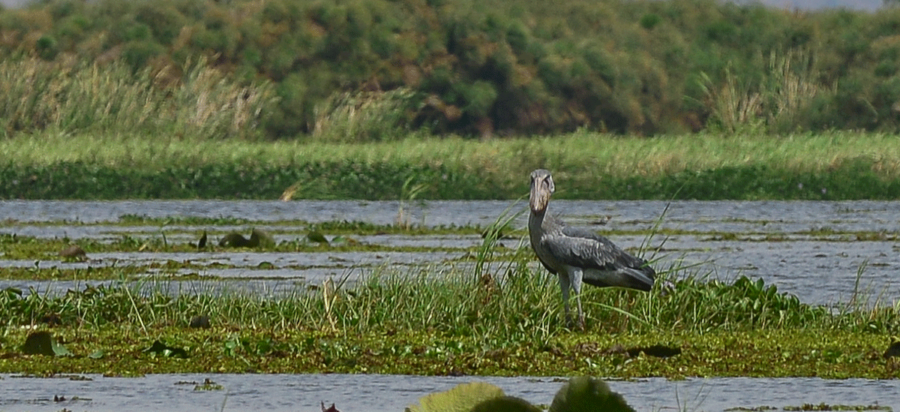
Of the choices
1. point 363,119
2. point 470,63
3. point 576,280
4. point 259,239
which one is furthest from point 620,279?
point 470,63

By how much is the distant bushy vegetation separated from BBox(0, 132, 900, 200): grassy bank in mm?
5499

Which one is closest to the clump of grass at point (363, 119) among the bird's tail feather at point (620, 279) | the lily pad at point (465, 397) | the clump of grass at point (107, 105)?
the clump of grass at point (107, 105)

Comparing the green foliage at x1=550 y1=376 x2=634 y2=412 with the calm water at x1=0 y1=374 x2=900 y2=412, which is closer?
the green foliage at x1=550 y1=376 x2=634 y2=412

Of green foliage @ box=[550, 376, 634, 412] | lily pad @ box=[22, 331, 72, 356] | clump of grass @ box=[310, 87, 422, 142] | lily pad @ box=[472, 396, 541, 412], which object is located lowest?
clump of grass @ box=[310, 87, 422, 142]

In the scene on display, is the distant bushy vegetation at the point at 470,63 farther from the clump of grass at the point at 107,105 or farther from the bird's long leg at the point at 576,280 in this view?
the bird's long leg at the point at 576,280

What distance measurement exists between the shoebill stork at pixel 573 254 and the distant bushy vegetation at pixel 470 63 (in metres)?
22.8

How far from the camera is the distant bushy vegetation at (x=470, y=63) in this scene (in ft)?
118

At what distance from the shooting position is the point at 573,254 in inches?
416

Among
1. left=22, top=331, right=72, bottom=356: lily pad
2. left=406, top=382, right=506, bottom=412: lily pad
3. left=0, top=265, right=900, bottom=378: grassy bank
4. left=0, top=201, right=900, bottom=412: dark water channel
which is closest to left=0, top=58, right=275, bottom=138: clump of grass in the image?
left=0, top=201, right=900, bottom=412: dark water channel

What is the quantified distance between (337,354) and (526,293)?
1.99m

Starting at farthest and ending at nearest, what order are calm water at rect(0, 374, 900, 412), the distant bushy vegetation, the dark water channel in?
the distant bushy vegetation, the dark water channel, calm water at rect(0, 374, 900, 412)

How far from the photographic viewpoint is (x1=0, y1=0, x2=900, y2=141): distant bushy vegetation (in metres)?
35.9

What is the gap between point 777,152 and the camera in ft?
92.8

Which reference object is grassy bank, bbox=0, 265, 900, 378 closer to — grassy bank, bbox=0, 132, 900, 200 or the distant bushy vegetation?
grassy bank, bbox=0, 132, 900, 200
